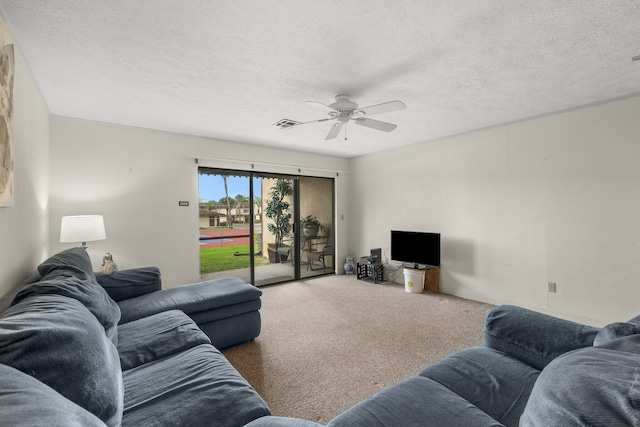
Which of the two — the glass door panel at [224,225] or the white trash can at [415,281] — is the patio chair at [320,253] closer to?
the glass door panel at [224,225]

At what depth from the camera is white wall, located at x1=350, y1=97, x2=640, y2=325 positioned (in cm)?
304

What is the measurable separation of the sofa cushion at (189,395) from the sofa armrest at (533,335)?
4.65ft

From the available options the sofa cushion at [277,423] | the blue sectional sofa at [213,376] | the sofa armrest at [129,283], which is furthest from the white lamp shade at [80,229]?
the sofa cushion at [277,423]

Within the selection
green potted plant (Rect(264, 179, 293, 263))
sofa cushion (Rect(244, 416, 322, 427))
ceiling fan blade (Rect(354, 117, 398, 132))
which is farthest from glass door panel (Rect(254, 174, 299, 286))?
sofa cushion (Rect(244, 416, 322, 427))

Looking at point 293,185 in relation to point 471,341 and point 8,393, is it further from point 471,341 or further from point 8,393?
point 8,393

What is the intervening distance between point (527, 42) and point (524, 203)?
2464 mm

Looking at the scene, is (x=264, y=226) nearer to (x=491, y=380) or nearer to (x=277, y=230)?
(x=277, y=230)

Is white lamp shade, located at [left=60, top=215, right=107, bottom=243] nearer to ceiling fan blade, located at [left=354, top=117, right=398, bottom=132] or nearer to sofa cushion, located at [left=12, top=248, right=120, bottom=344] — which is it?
sofa cushion, located at [left=12, top=248, right=120, bottom=344]

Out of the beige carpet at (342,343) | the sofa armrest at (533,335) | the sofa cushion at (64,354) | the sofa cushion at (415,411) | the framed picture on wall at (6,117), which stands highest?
the framed picture on wall at (6,117)

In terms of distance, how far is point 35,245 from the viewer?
8.34 ft

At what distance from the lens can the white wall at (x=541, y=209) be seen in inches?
120

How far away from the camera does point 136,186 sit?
152 inches

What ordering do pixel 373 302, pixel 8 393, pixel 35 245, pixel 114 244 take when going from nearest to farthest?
1. pixel 8 393
2. pixel 35 245
3. pixel 114 244
4. pixel 373 302

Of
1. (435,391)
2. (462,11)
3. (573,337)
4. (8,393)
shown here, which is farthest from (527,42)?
(8,393)
